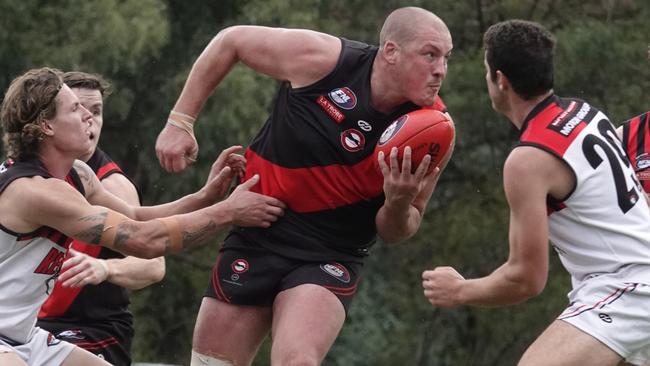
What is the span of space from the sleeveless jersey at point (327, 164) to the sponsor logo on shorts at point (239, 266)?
4.6 inches

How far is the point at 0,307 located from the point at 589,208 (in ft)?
8.69

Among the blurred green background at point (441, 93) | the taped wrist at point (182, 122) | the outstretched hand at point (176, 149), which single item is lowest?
the blurred green background at point (441, 93)

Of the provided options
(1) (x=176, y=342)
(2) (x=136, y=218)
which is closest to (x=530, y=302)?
(1) (x=176, y=342)

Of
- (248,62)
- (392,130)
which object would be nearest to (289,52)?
(248,62)

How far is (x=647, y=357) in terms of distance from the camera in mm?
5766

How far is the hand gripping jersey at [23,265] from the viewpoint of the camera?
6.16 metres

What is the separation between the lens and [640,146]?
713 cm

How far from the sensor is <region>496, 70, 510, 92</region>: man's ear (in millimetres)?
5805

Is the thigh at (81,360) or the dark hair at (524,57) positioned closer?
the dark hair at (524,57)

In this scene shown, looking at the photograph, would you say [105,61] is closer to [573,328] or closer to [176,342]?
[176,342]

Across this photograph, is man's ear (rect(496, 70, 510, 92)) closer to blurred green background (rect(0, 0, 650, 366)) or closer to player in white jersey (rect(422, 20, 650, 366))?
player in white jersey (rect(422, 20, 650, 366))

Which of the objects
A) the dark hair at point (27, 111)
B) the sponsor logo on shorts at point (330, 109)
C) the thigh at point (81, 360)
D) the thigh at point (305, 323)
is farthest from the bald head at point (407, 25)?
the thigh at point (81, 360)

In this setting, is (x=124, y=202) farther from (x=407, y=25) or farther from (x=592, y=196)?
(x=592, y=196)

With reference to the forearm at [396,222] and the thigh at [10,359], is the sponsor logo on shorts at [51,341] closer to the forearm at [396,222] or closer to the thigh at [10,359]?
the thigh at [10,359]
